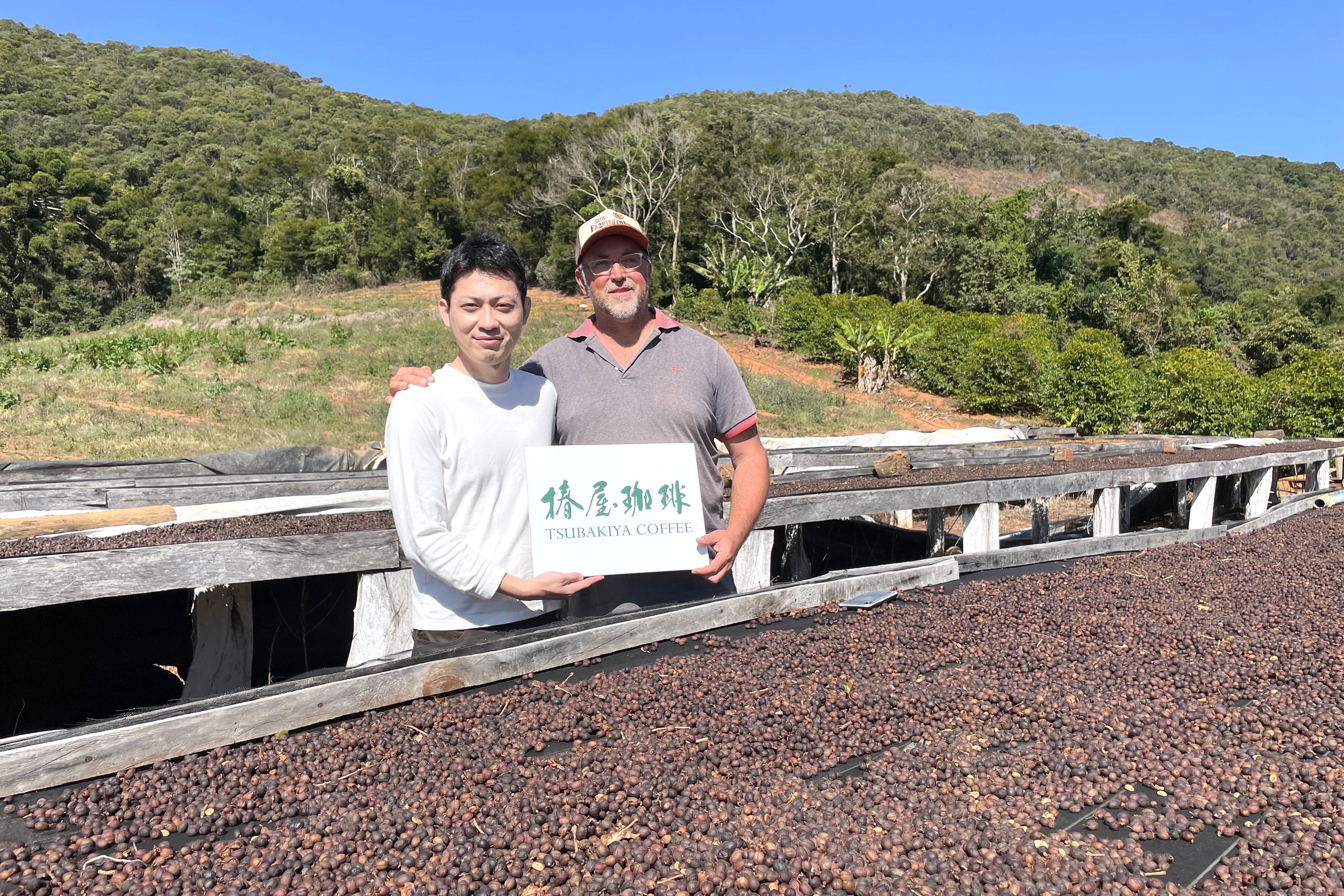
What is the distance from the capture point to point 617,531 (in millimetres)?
2430

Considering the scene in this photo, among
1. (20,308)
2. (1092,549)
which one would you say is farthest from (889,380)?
(20,308)

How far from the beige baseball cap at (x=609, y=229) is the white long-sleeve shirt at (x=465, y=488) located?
17.7 inches

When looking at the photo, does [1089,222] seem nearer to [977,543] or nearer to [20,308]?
[977,543]

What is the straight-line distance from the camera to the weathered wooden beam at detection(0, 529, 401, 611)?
2.79 meters

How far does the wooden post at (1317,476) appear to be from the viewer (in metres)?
9.41

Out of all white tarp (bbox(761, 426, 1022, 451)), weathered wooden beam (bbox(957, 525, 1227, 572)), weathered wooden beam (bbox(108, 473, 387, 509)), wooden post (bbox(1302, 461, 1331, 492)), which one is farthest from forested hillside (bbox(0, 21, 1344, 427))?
weathered wooden beam (bbox(108, 473, 387, 509))

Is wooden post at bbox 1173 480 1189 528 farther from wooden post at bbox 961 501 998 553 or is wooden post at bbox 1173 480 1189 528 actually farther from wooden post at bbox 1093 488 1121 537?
wooden post at bbox 961 501 998 553

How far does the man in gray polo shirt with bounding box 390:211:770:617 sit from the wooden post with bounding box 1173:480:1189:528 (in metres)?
7.60

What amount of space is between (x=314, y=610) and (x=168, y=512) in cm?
104

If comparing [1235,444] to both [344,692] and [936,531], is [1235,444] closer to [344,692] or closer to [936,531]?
[936,531]

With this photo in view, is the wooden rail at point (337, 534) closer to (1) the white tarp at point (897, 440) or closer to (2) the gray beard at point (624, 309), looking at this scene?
(2) the gray beard at point (624, 309)

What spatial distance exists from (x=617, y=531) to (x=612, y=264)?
2.70 ft

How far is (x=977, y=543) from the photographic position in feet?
17.5

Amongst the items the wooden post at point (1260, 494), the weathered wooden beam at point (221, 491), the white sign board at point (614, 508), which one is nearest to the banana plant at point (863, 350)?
the wooden post at point (1260, 494)
